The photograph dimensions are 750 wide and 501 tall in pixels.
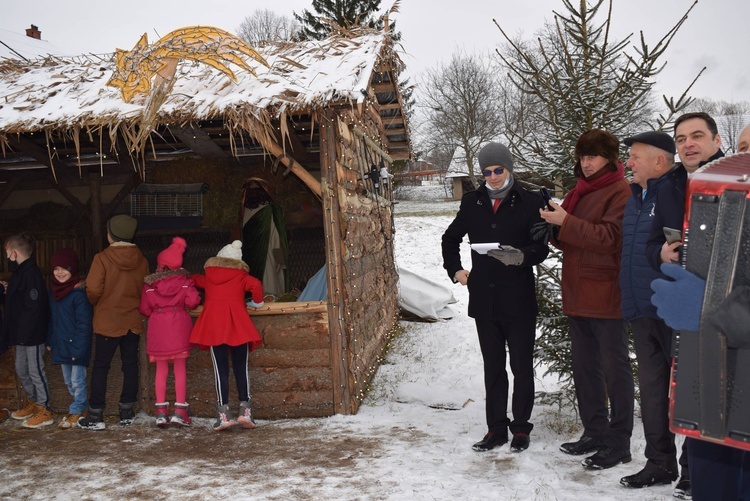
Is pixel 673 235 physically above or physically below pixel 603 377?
above

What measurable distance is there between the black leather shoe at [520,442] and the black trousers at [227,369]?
91.5 inches

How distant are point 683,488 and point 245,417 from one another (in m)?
3.39

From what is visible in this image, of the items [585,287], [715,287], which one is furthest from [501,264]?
[715,287]

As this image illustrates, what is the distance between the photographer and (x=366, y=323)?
682cm

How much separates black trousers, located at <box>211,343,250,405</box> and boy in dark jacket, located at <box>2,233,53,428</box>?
1.68 meters

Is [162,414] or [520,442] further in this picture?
[162,414]

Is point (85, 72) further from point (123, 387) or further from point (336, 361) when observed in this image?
point (336, 361)

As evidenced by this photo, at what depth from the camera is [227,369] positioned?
5.46 m

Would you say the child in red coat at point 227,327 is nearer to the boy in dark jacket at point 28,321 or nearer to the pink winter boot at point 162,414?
the pink winter boot at point 162,414

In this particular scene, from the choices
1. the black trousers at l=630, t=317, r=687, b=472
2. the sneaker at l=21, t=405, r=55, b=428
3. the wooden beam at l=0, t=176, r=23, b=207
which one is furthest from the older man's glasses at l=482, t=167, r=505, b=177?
the wooden beam at l=0, t=176, r=23, b=207

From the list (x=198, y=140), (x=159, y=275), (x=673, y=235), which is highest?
(x=198, y=140)

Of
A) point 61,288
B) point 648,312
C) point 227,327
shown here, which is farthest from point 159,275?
point 648,312

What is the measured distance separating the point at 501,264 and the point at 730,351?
2.57 m

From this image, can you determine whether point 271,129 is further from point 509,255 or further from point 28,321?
point 28,321
